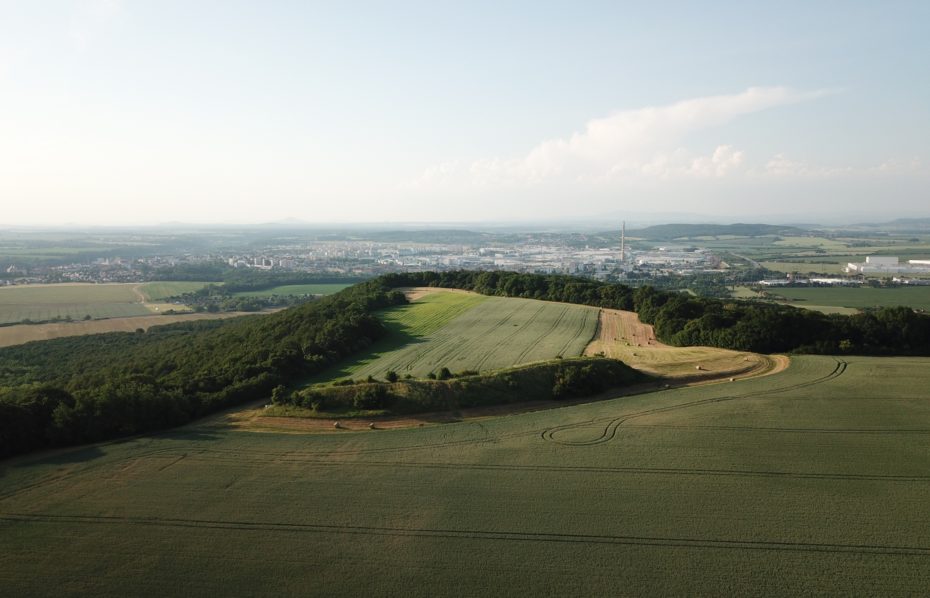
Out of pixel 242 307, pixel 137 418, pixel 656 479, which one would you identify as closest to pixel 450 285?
pixel 242 307

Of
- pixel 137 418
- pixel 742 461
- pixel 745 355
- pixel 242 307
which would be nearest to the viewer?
pixel 742 461

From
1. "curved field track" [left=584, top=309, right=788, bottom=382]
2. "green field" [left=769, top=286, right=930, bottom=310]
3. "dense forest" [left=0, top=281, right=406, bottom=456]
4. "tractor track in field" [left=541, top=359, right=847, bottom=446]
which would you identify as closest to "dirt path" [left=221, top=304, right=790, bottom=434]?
"curved field track" [left=584, top=309, right=788, bottom=382]

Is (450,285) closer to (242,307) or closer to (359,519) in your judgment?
(242,307)

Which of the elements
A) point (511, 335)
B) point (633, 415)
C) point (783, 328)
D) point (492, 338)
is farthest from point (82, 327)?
point (783, 328)

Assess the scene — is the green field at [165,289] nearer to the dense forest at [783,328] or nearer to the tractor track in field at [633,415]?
the dense forest at [783,328]

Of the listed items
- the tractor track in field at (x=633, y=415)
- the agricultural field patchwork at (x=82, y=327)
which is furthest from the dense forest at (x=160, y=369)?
the tractor track in field at (x=633, y=415)

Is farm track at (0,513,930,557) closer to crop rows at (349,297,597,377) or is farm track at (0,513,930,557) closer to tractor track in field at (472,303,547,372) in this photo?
crop rows at (349,297,597,377)
